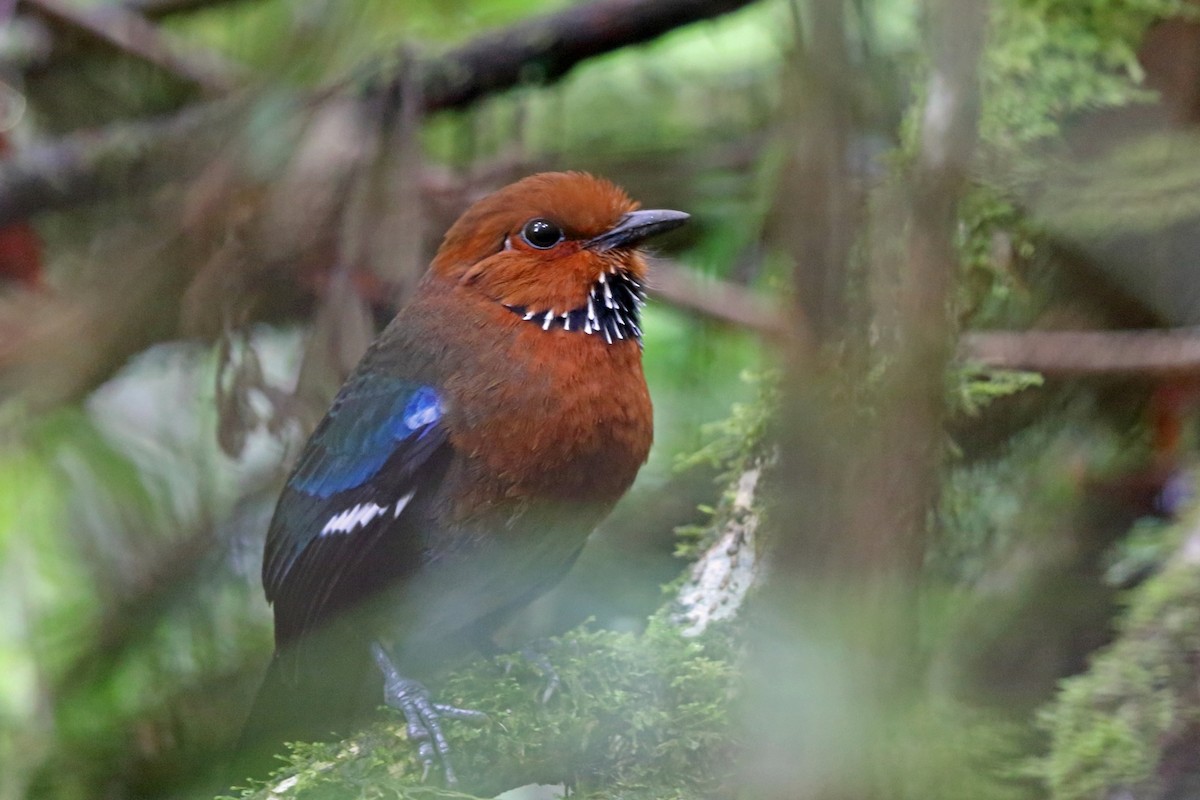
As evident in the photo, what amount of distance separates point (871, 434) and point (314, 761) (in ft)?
4.97

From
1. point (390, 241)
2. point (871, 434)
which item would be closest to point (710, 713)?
point (871, 434)

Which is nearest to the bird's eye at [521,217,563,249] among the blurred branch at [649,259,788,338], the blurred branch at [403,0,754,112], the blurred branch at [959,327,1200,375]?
the blurred branch at [649,259,788,338]

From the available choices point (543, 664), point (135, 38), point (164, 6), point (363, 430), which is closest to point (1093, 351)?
point (543, 664)

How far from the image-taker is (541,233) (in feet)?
8.53

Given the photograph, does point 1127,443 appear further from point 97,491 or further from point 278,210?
point 97,491

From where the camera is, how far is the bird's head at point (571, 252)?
2553mm

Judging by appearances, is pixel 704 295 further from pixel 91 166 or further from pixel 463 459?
pixel 91 166

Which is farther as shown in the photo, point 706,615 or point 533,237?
point 533,237

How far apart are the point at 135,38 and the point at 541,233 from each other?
96.2 inches

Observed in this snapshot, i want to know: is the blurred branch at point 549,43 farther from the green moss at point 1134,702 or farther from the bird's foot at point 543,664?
the green moss at point 1134,702

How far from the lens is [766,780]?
3.76 ft

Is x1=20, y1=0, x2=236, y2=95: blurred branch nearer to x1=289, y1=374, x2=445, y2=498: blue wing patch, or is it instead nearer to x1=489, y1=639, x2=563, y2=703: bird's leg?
x1=289, y1=374, x2=445, y2=498: blue wing patch

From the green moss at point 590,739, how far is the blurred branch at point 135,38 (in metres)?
2.66

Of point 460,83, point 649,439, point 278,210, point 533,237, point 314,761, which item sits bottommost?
point 314,761
